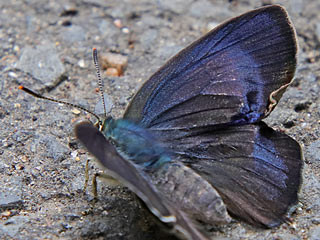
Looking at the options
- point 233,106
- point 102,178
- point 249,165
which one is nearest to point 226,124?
point 233,106

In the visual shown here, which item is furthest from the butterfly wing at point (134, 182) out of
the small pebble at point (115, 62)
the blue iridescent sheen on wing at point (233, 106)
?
the small pebble at point (115, 62)

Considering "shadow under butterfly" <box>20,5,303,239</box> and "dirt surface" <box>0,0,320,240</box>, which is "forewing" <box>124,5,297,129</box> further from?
"dirt surface" <box>0,0,320,240</box>

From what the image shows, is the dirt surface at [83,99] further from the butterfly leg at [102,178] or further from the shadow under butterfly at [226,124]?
the shadow under butterfly at [226,124]

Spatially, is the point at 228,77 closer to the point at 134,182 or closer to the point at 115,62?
the point at 134,182

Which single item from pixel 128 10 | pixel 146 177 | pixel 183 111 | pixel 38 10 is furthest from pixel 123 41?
pixel 146 177

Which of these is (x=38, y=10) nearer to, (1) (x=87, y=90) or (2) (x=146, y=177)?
(1) (x=87, y=90)
